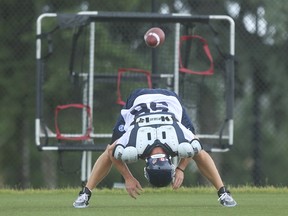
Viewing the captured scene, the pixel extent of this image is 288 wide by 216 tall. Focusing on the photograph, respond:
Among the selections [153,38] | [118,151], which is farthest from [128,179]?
[153,38]

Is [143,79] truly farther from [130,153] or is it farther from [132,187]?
[130,153]

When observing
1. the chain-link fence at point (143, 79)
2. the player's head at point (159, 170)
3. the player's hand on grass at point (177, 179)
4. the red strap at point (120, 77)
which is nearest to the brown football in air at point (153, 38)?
the red strap at point (120, 77)

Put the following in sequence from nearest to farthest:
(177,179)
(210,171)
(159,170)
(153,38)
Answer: (159,170)
(177,179)
(210,171)
(153,38)

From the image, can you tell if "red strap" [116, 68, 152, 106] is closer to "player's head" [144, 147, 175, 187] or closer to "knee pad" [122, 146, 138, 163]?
"knee pad" [122, 146, 138, 163]

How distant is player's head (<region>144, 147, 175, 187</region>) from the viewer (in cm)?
845

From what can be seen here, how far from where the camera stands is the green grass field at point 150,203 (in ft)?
29.5

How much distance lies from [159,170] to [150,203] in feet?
6.11

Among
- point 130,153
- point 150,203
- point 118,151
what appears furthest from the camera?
point 150,203

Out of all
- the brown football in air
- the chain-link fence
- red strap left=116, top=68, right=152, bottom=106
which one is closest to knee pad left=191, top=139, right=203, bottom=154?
the brown football in air

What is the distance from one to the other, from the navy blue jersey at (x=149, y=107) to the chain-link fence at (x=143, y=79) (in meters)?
4.31

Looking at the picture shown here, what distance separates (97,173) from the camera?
368 inches

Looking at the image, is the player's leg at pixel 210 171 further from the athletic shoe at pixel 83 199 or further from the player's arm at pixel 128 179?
the athletic shoe at pixel 83 199

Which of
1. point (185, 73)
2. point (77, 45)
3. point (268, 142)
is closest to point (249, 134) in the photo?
point (268, 142)

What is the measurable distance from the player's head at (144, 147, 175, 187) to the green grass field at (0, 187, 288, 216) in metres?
0.39
